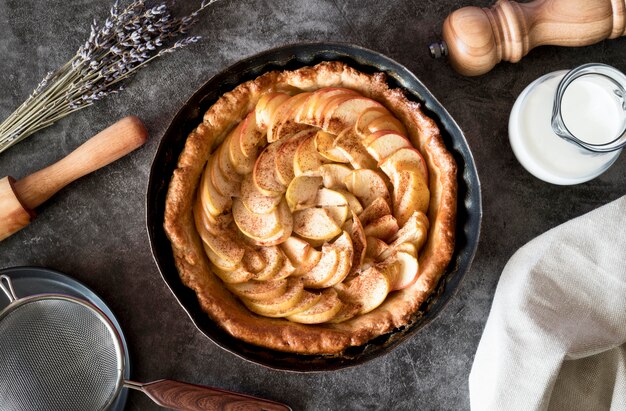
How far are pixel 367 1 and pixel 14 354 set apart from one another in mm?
2356

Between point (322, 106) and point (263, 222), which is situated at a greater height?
point (322, 106)

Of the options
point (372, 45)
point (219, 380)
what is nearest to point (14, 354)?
point (219, 380)

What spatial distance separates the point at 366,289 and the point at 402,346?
1.58ft

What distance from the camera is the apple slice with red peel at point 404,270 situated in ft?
8.00

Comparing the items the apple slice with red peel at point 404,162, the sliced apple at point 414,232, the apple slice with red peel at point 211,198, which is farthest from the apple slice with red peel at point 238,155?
the sliced apple at point 414,232

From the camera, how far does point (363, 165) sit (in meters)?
2.54

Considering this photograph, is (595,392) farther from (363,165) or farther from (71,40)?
(71,40)

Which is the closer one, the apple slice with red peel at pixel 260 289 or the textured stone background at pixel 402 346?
the apple slice with red peel at pixel 260 289

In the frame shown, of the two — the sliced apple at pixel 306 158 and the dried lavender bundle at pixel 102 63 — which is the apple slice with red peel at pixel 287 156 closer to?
the sliced apple at pixel 306 158

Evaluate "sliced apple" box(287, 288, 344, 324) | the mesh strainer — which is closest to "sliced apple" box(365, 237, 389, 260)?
"sliced apple" box(287, 288, 344, 324)

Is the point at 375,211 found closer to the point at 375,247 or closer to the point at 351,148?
the point at 375,247

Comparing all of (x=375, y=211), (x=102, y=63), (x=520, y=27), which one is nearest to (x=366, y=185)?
(x=375, y=211)

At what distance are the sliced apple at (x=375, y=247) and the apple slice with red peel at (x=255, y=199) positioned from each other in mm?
441

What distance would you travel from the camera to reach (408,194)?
8.17ft
